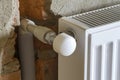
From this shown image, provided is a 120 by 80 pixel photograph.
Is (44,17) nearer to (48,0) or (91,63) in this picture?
(48,0)

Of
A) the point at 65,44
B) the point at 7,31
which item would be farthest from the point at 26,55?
the point at 65,44

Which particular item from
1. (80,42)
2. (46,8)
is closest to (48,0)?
(46,8)

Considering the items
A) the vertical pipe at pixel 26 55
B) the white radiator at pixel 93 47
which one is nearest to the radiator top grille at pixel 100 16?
the white radiator at pixel 93 47

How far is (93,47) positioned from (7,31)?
244 mm

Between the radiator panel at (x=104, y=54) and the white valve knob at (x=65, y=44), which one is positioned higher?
the white valve knob at (x=65, y=44)

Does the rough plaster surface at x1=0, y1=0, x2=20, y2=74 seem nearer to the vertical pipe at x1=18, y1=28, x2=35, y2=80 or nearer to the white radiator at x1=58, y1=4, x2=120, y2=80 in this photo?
the vertical pipe at x1=18, y1=28, x2=35, y2=80

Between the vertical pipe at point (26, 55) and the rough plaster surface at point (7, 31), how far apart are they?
0.03 m

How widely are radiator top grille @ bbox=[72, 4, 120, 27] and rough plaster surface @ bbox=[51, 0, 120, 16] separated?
0.14ft

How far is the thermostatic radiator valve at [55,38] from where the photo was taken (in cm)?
78

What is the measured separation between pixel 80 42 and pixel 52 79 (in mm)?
239

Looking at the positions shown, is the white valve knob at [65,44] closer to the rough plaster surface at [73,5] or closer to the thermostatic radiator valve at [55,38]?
the thermostatic radiator valve at [55,38]

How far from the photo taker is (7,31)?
88cm

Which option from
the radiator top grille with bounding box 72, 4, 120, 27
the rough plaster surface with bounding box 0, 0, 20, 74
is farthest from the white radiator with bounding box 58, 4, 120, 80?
the rough plaster surface with bounding box 0, 0, 20, 74

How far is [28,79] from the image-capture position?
98 cm
